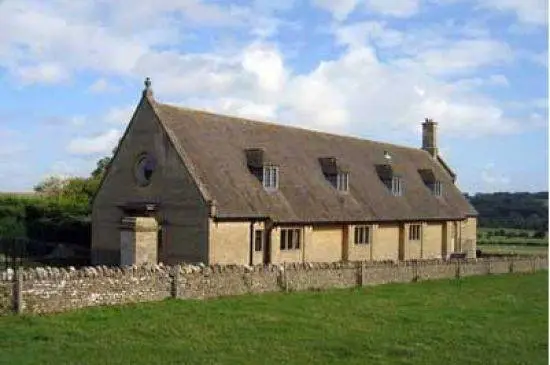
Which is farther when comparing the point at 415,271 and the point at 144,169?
the point at 144,169

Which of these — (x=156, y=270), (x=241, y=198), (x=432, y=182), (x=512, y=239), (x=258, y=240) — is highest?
(x=432, y=182)

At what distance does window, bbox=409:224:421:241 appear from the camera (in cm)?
4841

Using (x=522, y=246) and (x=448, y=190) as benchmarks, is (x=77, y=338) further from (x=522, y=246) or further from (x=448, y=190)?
(x=522, y=246)

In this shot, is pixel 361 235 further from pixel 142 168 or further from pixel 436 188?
pixel 142 168

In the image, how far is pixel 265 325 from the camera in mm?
20109

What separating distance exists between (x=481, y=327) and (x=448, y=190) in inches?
1437

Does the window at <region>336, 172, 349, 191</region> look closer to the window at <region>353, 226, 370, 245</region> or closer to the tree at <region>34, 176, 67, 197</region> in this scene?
the window at <region>353, 226, 370, 245</region>

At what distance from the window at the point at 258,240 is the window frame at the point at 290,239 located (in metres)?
1.17

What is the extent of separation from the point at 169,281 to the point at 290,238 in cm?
1471

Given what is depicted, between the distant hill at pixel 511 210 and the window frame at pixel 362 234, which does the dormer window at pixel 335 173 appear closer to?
the window frame at pixel 362 234

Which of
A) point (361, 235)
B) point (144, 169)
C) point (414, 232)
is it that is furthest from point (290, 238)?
point (414, 232)

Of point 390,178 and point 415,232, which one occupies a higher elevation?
point 390,178

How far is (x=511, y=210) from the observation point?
13438cm

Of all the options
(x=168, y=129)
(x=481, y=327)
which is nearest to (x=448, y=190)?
(x=168, y=129)
